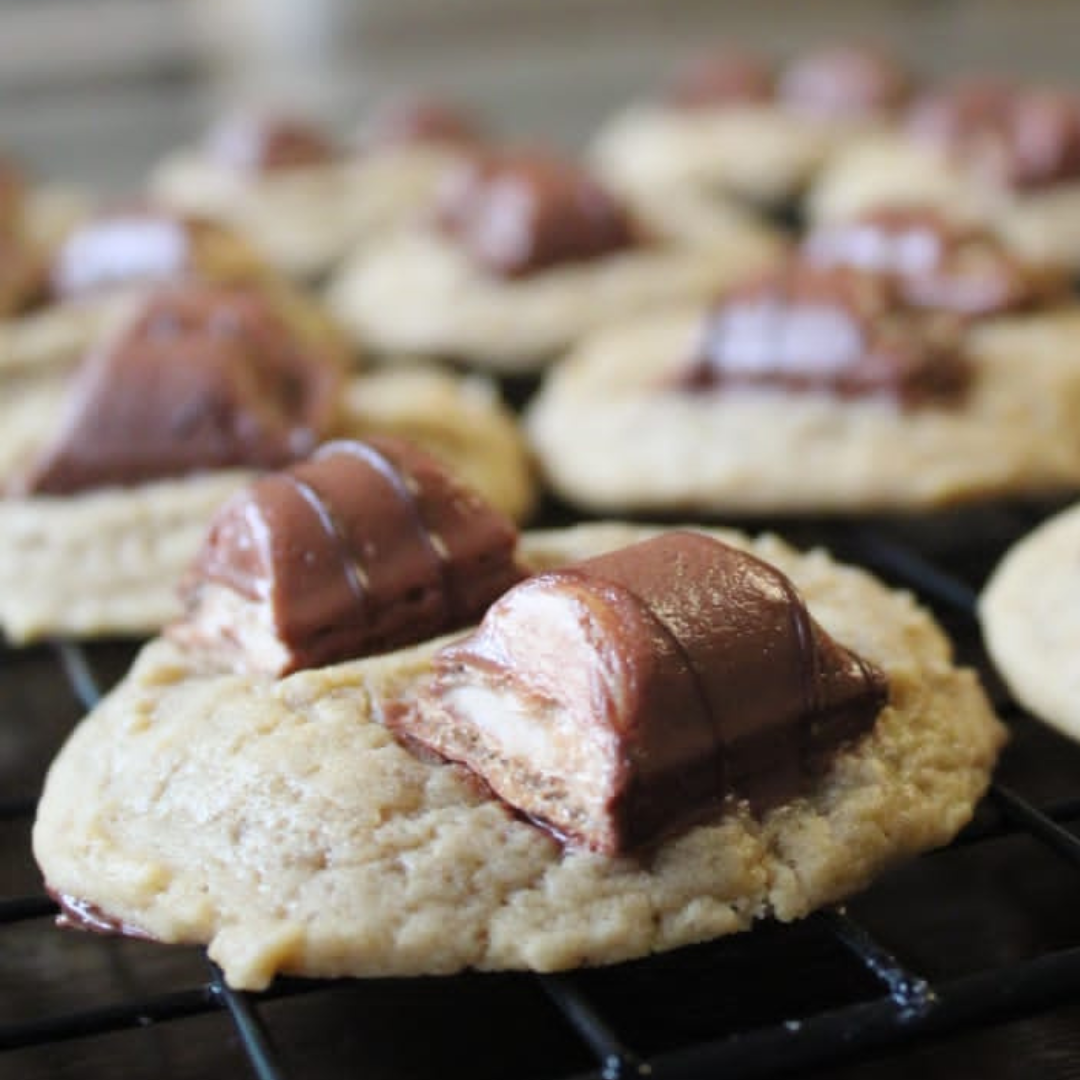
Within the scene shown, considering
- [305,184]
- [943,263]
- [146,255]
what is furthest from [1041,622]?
[305,184]

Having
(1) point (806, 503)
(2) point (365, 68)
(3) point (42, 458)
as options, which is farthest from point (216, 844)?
(2) point (365, 68)

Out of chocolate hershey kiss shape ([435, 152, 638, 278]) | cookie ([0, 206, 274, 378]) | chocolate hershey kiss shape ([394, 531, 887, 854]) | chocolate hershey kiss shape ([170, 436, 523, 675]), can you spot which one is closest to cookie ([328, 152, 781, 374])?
chocolate hershey kiss shape ([435, 152, 638, 278])

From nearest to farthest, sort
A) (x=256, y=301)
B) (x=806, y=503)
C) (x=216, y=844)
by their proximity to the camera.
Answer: (x=216, y=844), (x=806, y=503), (x=256, y=301)

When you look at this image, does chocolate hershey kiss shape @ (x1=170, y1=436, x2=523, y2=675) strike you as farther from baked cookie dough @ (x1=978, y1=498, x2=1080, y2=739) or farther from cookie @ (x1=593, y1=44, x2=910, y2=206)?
cookie @ (x1=593, y1=44, x2=910, y2=206)

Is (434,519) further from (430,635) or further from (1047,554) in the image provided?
(1047,554)

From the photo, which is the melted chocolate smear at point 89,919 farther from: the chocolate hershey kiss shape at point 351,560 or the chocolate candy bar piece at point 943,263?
the chocolate candy bar piece at point 943,263

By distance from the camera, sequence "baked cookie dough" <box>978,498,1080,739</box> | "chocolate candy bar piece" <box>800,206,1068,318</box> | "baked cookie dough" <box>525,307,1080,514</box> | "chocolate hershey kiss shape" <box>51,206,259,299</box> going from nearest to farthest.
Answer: "baked cookie dough" <box>978,498,1080,739</box> → "baked cookie dough" <box>525,307,1080,514</box> → "chocolate candy bar piece" <box>800,206,1068,318</box> → "chocolate hershey kiss shape" <box>51,206,259,299</box>
